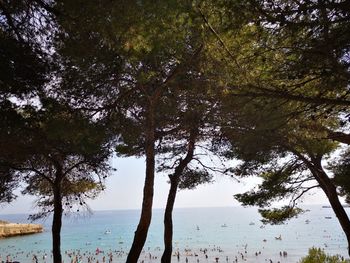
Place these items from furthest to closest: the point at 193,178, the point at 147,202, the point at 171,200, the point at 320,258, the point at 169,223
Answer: the point at 193,178 → the point at 171,200 → the point at 169,223 → the point at 320,258 → the point at 147,202

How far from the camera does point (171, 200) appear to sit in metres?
10.7

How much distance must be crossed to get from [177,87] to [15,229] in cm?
7146

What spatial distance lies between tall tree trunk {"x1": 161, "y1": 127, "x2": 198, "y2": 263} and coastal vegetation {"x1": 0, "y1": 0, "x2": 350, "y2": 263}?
0.03m

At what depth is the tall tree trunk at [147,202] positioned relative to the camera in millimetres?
7664

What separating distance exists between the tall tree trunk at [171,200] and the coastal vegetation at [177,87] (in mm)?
32

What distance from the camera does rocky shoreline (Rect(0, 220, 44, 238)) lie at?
65.8m

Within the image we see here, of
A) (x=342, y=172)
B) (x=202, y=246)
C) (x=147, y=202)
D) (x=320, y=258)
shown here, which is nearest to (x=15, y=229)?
(x=202, y=246)

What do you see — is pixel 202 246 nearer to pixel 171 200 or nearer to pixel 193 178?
pixel 193 178

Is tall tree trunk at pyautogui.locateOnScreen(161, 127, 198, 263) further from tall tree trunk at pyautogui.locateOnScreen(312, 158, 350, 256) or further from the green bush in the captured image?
the green bush

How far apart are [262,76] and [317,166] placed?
18.3 feet

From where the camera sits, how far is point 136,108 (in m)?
8.73

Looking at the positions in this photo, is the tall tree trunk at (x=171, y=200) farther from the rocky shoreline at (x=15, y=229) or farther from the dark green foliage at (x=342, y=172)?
the rocky shoreline at (x=15, y=229)

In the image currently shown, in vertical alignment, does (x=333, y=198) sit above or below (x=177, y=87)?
below

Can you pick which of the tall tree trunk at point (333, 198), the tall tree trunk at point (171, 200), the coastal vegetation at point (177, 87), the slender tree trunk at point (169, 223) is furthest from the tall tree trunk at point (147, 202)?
the tall tree trunk at point (333, 198)
